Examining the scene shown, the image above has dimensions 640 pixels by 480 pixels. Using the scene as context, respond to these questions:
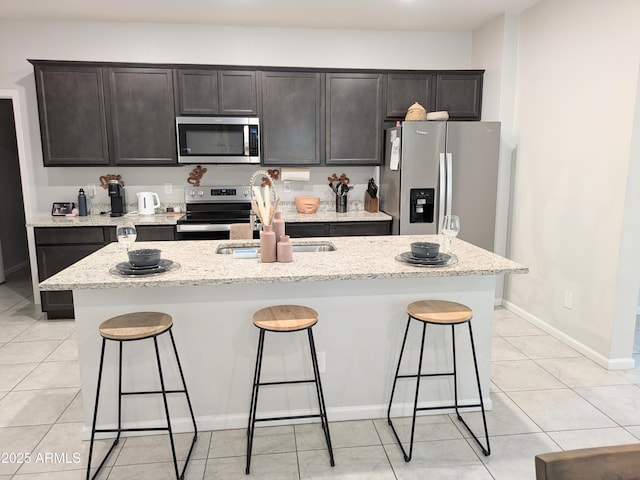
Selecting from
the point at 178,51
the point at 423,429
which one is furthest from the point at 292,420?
the point at 178,51

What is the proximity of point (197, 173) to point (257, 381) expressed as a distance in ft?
9.83

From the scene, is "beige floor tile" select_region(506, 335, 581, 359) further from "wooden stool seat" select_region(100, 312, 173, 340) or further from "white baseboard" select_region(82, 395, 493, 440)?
"wooden stool seat" select_region(100, 312, 173, 340)

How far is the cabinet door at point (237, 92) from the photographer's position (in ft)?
14.3

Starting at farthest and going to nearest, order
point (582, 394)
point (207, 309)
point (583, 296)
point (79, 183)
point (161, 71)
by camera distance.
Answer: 1. point (79, 183)
2. point (161, 71)
3. point (583, 296)
4. point (582, 394)
5. point (207, 309)

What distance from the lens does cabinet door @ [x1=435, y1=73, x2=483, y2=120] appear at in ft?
15.1

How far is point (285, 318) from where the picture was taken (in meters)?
2.18

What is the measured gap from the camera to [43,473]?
2.18 m

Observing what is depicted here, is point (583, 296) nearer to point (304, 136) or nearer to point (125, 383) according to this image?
point (304, 136)

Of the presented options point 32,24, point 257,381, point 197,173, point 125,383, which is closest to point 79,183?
point 197,173

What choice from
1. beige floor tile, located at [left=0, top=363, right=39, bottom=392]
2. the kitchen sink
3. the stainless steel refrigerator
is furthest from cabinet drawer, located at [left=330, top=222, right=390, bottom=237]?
beige floor tile, located at [left=0, top=363, right=39, bottom=392]

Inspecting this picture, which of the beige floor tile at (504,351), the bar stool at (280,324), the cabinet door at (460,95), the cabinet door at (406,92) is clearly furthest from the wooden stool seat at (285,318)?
the cabinet door at (460,95)

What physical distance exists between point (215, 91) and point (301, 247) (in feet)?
7.05

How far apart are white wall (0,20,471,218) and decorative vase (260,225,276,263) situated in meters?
2.49

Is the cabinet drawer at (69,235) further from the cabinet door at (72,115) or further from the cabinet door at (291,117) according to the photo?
the cabinet door at (291,117)
